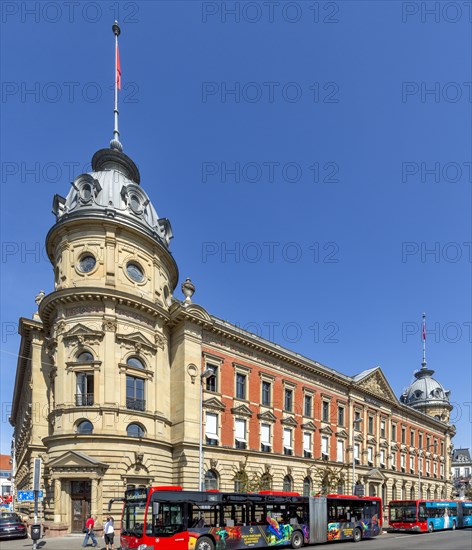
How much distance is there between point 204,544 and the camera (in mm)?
21625

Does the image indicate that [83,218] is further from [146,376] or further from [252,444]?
[252,444]

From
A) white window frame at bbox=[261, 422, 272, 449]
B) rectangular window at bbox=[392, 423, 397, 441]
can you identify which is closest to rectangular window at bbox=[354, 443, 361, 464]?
rectangular window at bbox=[392, 423, 397, 441]

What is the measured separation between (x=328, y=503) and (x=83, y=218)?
25.2 meters

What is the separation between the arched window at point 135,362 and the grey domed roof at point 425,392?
7183 centimetres

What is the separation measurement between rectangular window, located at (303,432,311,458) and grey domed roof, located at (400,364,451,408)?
2048 inches

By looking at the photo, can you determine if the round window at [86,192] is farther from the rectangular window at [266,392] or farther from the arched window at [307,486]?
the arched window at [307,486]

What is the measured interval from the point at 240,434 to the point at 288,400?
24.7 ft

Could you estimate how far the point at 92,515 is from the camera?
29094 millimetres

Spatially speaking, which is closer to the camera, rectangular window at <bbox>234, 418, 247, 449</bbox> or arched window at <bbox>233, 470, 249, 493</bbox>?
arched window at <bbox>233, 470, 249, 493</bbox>

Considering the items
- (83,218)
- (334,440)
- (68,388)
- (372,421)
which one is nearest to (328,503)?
(68,388)

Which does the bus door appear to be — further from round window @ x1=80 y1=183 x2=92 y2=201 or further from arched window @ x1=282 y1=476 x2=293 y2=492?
arched window @ x1=282 y1=476 x2=293 y2=492

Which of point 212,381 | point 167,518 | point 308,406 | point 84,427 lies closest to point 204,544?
point 167,518

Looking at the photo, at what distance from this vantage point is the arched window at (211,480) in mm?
36237

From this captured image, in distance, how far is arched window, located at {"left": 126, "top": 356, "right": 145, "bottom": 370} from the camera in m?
33.9
